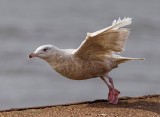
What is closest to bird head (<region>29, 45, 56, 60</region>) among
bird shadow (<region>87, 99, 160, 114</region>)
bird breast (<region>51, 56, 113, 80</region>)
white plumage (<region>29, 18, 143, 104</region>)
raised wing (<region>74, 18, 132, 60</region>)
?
white plumage (<region>29, 18, 143, 104</region>)

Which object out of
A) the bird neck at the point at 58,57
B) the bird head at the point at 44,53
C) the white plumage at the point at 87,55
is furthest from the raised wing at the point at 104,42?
the bird head at the point at 44,53

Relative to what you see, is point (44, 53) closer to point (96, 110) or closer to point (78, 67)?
point (78, 67)

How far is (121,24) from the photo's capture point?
818cm

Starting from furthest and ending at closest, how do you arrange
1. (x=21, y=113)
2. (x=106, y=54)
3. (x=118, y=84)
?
1. (x=118, y=84)
2. (x=106, y=54)
3. (x=21, y=113)

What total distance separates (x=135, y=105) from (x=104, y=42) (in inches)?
30.8

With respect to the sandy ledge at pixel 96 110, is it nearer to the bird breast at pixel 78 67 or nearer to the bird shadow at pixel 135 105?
the bird shadow at pixel 135 105

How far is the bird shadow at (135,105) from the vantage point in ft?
27.0

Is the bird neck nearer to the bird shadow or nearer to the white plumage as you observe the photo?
the white plumage

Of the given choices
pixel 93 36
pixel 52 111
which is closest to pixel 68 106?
pixel 52 111

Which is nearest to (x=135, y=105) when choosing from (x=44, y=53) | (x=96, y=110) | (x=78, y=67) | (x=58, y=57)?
(x=96, y=110)

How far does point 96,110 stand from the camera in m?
8.09

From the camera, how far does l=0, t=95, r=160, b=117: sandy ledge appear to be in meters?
7.91

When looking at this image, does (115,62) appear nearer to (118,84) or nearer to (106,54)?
(106,54)

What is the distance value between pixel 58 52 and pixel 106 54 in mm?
563
